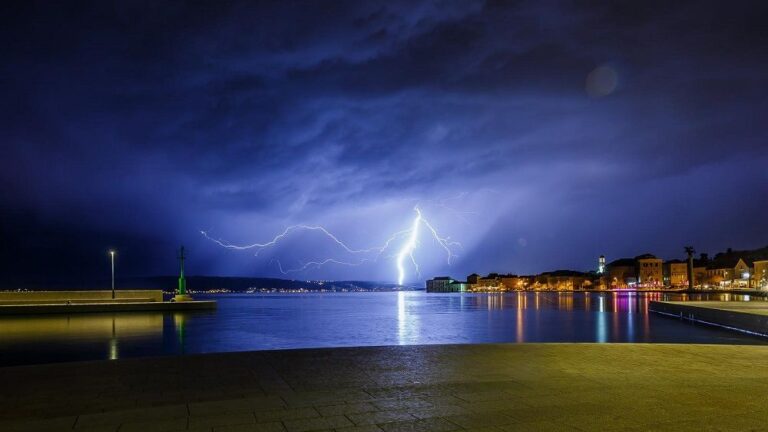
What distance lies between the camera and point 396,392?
920cm

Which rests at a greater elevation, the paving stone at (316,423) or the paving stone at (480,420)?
the paving stone at (316,423)

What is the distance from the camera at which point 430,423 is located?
7312mm

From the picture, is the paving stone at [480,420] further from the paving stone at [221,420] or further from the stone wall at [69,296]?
the stone wall at [69,296]

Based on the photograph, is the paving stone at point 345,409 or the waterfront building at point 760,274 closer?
the paving stone at point 345,409

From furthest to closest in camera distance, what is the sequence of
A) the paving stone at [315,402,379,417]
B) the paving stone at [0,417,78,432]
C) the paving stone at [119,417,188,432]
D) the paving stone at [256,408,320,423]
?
the paving stone at [315,402,379,417] < the paving stone at [256,408,320,423] < the paving stone at [0,417,78,432] < the paving stone at [119,417,188,432]

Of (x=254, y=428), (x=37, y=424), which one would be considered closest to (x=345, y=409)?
(x=254, y=428)

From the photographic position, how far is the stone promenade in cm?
737

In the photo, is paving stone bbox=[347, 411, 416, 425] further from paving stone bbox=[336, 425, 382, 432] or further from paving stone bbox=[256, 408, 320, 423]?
paving stone bbox=[256, 408, 320, 423]

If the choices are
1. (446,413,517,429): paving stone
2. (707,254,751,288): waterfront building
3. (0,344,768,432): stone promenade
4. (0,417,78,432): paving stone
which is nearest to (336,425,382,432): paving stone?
(0,344,768,432): stone promenade

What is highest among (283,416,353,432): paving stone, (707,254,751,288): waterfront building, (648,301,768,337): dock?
(283,416,353,432): paving stone

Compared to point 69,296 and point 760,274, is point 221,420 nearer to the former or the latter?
point 69,296

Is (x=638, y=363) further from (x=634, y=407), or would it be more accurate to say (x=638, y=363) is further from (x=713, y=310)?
(x=713, y=310)

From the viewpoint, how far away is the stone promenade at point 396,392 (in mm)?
7367

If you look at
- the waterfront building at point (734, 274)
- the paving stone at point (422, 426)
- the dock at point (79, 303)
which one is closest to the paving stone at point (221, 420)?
the paving stone at point (422, 426)
